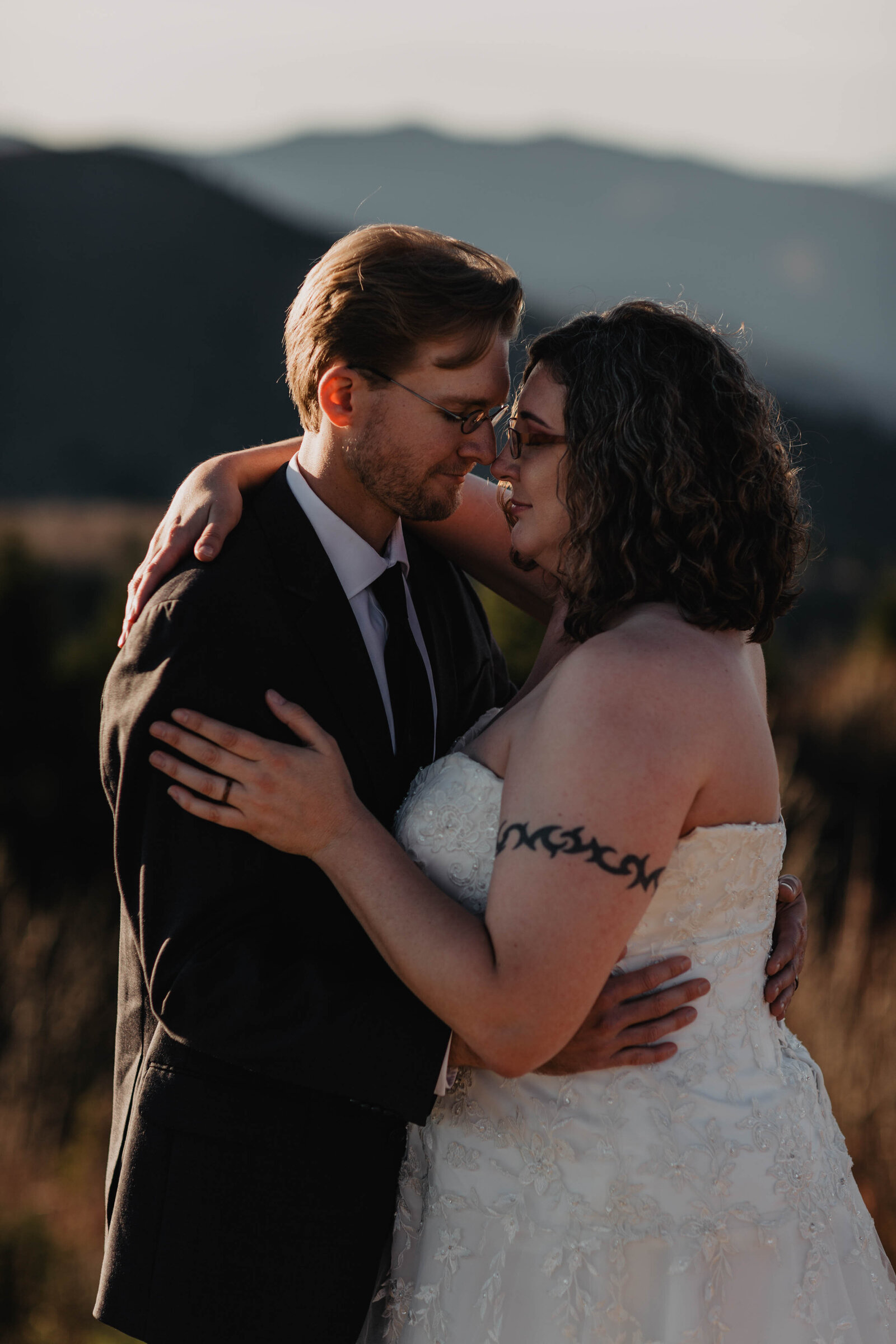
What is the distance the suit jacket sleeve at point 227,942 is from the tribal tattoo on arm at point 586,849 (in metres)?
0.43

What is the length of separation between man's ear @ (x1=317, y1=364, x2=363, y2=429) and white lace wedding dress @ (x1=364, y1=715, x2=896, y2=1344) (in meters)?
0.90

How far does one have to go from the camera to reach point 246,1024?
1903mm

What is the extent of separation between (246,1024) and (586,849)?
27.3 inches

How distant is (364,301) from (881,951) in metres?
4.57

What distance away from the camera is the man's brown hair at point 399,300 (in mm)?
2416

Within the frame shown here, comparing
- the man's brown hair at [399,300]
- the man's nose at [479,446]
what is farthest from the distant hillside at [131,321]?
the man's nose at [479,446]

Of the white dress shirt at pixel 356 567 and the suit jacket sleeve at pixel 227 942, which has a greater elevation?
the white dress shirt at pixel 356 567

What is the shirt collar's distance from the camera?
2.45 metres

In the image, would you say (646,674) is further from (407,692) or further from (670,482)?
(407,692)

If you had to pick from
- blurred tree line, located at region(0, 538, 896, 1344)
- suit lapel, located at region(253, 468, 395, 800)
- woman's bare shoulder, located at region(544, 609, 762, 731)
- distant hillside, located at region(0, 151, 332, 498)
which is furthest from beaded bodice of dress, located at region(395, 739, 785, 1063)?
distant hillside, located at region(0, 151, 332, 498)

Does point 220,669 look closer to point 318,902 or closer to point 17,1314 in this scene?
point 318,902

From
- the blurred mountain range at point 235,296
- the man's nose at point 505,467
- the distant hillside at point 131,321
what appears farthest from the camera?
the distant hillside at point 131,321

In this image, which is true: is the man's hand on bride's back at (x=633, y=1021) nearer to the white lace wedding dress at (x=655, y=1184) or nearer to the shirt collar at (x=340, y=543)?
the white lace wedding dress at (x=655, y=1184)

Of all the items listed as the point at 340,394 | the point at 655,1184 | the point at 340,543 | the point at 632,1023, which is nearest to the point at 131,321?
the point at 340,394
